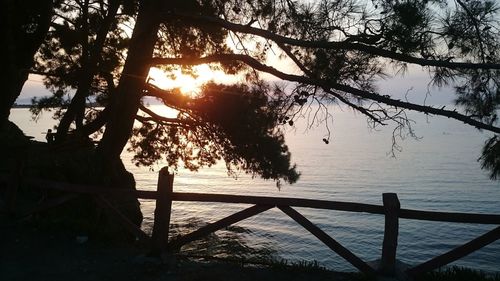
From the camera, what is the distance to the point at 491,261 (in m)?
15.5

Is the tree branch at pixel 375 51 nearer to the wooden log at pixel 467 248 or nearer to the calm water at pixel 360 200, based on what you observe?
the calm water at pixel 360 200

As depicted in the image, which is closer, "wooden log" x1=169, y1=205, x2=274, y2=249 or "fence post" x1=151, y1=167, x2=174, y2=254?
"wooden log" x1=169, y1=205, x2=274, y2=249

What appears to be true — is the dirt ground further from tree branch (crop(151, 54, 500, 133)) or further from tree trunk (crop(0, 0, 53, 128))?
tree trunk (crop(0, 0, 53, 128))

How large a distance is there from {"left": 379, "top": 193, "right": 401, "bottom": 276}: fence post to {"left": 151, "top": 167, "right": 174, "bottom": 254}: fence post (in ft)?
10.0

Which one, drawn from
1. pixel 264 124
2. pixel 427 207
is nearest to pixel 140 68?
pixel 264 124

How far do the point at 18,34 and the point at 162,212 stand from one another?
584 cm

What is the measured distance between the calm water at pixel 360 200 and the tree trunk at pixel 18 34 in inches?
230

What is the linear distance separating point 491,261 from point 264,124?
10947 mm

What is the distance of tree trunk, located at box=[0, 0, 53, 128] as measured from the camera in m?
8.85

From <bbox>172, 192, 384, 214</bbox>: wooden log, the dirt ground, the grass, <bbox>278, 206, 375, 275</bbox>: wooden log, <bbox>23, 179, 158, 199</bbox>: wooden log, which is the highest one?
<bbox>172, 192, 384, 214</bbox>: wooden log

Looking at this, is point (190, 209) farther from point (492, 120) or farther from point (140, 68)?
point (492, 120)

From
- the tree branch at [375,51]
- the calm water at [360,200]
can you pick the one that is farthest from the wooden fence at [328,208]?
the calm water at [360,200]

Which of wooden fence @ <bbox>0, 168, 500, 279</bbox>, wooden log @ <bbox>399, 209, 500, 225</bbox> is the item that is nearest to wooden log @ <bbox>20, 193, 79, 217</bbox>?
wooden fence @ <bbox>0, 168, 500, 279</bbox>

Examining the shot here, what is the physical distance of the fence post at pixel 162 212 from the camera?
21.7 feet
